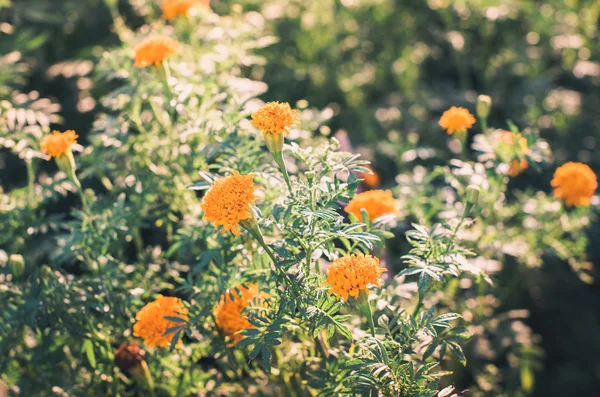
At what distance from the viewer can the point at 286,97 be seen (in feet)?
10.3

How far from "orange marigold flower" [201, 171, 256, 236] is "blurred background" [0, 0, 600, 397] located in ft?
5.12

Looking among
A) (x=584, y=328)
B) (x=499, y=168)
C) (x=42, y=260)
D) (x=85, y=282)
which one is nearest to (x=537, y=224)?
(x=499, y=168)

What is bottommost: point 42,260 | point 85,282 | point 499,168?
point 42,260

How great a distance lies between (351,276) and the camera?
54.0 inches

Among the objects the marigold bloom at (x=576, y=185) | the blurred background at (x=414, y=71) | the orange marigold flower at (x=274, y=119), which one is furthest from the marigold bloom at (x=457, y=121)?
the blurred background at (x=414, y=71)

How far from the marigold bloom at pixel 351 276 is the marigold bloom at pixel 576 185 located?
109cm

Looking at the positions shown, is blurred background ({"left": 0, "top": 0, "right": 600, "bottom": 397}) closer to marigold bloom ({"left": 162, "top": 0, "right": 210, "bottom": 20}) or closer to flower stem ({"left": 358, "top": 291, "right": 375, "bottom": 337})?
marigold bloom ({"left": 162, "top": 0, "right": 210, "bottom": 20})

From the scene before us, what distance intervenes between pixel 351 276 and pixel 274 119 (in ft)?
1.38

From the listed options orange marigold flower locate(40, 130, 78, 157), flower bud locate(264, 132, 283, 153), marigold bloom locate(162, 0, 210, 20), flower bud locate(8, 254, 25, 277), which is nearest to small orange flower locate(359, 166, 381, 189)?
marigold bloom locate(162, 0, 210, 20)

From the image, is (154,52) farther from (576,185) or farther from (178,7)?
(576,185)

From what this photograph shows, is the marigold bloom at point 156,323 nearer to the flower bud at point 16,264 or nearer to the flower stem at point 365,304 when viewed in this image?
the flower bud at point 16,264

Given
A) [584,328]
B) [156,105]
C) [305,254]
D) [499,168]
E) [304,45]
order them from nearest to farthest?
[305,254]
[499,168]
[156,105]
[584,328]
[304,45]

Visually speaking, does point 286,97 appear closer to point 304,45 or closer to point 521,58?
point 304,45

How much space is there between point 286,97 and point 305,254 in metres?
1.80
